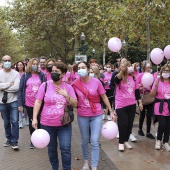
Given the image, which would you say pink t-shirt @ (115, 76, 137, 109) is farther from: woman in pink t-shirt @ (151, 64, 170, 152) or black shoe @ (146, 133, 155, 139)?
black shoe @ (146, 133, 155, 139)

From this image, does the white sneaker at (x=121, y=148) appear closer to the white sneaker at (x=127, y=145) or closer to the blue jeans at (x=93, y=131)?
the white sneaker at (x=127, y=145)

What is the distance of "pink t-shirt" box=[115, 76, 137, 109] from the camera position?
20.7 ft

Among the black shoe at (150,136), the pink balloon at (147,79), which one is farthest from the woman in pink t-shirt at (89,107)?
the black shoe at (150,136)

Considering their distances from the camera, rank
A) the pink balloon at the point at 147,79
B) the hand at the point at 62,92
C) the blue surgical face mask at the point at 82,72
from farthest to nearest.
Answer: the pink balloon at the point at 147,79, the blue surgical face mask at the point at 82,72, the hand at the point at 62,92

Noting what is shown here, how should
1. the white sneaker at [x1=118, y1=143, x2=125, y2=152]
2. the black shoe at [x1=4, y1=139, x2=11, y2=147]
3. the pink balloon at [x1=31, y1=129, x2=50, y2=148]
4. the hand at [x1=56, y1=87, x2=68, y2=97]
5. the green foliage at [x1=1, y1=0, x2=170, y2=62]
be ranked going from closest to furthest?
the pink balloon at [x1=31, y1=129, x2=50, y2=148] < the hand at [x1=56, y1=87, x2=68, y2=97] < the white sneaker at [x1=118, y1=143, x2=125, y2=152] < the black shoe at [x1=4, y1=139, x2=11, y2=147] < the green foliage at [x1=1, y1=0, x2=170, y2=62]

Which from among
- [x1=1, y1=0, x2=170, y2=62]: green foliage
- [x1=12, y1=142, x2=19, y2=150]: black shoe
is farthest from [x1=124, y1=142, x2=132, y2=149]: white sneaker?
[x1=1, y1=0, x2=170, y2=62]: green foliage

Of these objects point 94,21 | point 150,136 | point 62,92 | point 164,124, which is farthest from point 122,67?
point 94,21

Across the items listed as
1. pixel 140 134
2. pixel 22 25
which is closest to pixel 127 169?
pixel 140 134

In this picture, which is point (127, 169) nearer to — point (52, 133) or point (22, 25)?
point (52, 133)

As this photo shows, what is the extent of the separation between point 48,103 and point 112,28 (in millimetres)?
9653

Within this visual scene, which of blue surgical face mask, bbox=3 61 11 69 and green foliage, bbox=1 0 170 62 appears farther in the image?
green foliage, bbox=1 0 170 62

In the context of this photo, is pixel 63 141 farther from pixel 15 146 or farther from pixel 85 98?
pixel 15 146

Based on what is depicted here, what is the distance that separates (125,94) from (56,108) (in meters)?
2.24

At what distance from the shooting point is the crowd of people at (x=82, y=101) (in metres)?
4.52
